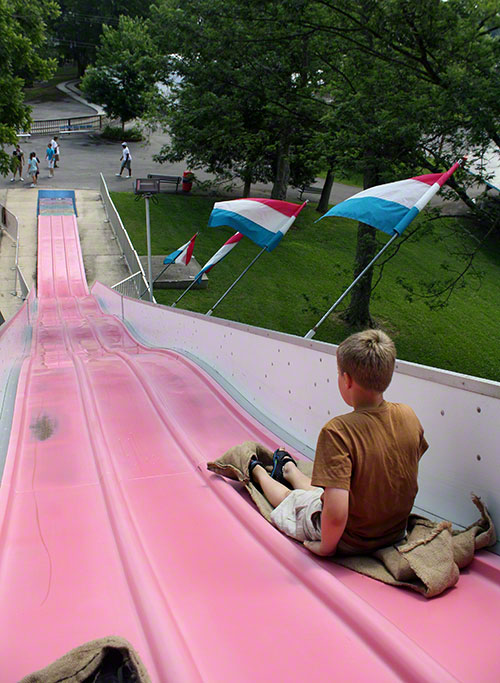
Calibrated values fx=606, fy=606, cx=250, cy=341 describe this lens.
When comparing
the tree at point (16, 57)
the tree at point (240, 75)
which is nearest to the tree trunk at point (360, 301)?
the tree at point (240, 75)

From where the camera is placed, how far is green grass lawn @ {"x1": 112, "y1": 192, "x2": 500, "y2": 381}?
17234mm

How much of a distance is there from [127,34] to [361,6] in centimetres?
3810

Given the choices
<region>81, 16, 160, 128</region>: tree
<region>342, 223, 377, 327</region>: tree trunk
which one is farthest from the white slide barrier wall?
<region>81, 16, 160, 128</region>: tree

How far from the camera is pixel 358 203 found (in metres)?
6.71

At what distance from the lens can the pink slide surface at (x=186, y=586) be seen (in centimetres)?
238

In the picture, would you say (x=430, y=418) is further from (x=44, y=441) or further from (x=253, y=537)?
(x=44, y=441)

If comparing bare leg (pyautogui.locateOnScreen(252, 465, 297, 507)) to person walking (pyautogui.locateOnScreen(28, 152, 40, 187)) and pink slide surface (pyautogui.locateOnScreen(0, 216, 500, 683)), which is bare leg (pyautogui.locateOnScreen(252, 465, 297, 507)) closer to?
pink slide surface (pyautogui.locateOnScreen(0, 216, 500, 683))

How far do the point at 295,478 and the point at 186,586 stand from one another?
108cm

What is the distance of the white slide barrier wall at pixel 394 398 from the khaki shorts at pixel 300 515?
832 millimetres

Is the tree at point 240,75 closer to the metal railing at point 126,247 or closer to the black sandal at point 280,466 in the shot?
the metal railing at point 126,247

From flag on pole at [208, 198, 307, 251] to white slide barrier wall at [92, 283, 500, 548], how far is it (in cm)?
154

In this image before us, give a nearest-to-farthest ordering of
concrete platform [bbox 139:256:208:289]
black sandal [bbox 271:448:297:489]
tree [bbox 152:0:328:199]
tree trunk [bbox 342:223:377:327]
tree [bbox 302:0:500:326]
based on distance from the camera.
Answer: black sandal [bbox 271:448:297:489] → tree [bbox 302:0:500:326] → tree trunk [bbox 342:223:377:327] → tree [bbox 152:0:328:199] → concrete platform [bbox 139:256:208:289]

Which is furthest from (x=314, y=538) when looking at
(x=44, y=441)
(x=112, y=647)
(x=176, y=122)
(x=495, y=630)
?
(x=176, y=122)

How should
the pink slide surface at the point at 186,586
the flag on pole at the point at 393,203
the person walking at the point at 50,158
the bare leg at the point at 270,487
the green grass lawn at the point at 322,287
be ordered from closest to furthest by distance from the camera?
the pink slide surface at the point at 186,586, the bare leg at the point at 270,487, the flag on pole at the point at 393,203, the green grass lawn at the point at 322,287, the person walking at the point at 50,158
